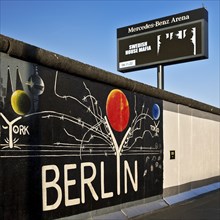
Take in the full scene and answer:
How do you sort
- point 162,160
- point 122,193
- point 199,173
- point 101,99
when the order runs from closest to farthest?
point 101,99 < point 122,193 < point 162,160 < point 199,173

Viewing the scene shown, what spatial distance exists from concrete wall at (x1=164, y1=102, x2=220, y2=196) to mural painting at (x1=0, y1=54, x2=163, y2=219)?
1.64 m

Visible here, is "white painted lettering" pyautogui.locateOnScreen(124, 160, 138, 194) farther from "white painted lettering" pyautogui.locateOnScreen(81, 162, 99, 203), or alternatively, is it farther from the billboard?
the billboard

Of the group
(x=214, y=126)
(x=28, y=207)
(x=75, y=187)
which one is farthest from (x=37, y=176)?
(x=214, y=126)

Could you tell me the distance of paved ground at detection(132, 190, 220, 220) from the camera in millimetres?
9070

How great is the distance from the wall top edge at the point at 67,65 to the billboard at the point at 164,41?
274 inches

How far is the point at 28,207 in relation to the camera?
660cm

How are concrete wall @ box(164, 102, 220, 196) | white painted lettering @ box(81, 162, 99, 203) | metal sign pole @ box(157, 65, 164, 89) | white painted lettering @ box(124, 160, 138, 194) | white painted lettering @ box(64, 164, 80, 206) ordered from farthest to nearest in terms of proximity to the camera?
metal sign pole @ box(157, 65, 164, 89) → concrete wall @ box(164, 102, 220, 196) → white painted lettering @ box(124, 160, 138, 194) → white painted lettering @ box(81, 162, 99, 203) → white painted lettering @ box(64, 164, 80, 206)

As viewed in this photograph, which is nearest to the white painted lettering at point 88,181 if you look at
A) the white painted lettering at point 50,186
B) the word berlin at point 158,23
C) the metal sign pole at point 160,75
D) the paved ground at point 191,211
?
the white painted lettering at point 50,186

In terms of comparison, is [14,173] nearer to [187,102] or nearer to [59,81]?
[59,81]

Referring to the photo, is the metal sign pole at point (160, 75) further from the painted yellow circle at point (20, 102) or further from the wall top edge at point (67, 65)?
the painted yellow circle at point (20, 102)

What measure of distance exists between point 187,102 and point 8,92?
8.28 metres

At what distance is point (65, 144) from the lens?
7523mm

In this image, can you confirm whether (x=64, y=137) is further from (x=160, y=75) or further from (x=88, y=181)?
(x=160, y=75)

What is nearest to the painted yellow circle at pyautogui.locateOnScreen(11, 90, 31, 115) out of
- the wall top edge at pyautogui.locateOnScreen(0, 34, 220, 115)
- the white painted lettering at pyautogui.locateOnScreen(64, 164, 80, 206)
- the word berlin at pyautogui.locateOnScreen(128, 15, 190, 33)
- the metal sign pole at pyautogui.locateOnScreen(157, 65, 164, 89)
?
the wall top edge at pyautogui.locateOnScreen(0, 34, 220, 115)
